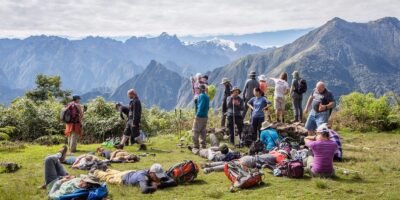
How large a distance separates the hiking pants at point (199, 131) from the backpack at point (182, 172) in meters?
5.80

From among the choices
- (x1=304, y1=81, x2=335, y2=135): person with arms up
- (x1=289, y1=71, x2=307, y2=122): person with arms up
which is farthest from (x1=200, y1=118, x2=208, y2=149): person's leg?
(x1=289, y1=71, x2=307, y2=122): person with arms up

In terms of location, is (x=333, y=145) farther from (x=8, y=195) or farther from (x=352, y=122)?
(x=352, y=122)

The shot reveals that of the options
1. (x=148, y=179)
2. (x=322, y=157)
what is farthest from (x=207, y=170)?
(x=322, y=157)

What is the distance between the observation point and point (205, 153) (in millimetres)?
17125

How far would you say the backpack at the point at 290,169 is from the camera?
12914 mm

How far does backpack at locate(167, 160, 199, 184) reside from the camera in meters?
12.6

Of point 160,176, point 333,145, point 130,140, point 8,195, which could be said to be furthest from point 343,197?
point 130,140

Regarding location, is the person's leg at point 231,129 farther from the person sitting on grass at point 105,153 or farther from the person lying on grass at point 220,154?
the person sitting on grass at point 105,153

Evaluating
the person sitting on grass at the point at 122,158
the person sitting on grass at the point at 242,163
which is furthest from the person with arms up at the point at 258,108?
the person sitting on grass at the point at 122,158

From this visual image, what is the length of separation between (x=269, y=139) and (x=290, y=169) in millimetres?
4055

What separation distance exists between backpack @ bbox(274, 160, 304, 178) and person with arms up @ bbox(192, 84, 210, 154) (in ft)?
17.7

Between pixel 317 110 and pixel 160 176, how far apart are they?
7.69m

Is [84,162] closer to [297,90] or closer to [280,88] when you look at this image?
[280,88]

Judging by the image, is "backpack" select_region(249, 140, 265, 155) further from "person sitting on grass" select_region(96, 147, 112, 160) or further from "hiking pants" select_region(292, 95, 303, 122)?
"hiking pants" select_region(292, 95, 303, 122)
